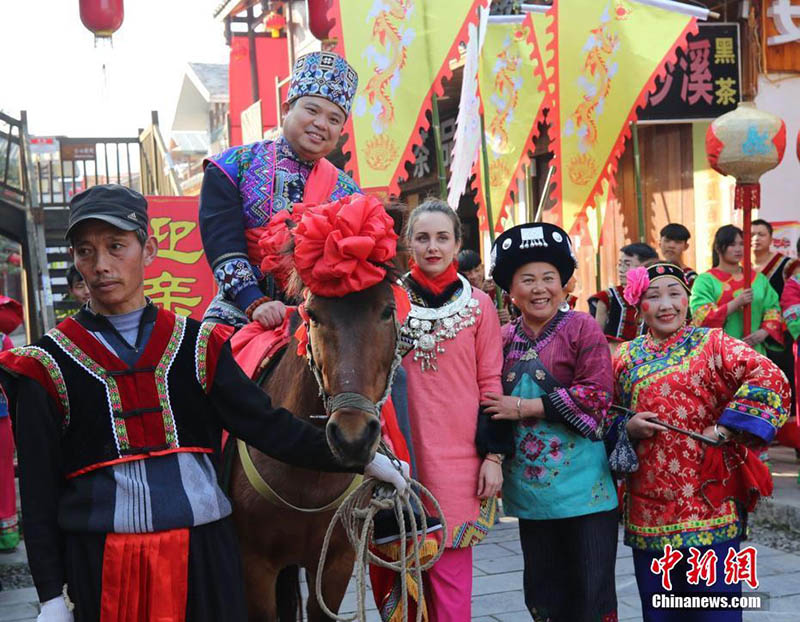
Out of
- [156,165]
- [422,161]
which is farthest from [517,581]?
[156,165]

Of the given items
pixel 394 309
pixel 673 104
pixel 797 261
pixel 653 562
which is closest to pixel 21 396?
pixel 394 309

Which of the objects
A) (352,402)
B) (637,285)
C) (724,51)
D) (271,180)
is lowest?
(352,402)

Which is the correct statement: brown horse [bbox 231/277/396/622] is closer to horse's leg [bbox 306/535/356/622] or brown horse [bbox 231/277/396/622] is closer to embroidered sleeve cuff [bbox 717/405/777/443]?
horse's leg [bbox 306/535/356/622]

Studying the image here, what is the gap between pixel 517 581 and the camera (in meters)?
5.54

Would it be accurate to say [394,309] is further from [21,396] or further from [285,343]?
[21,396]

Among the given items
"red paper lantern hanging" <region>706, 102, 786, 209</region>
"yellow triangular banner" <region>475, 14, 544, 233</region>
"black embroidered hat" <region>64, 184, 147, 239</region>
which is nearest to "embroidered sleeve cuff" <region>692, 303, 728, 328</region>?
"red paper lantern hanging" <region>706, 102, 786, 209</region>

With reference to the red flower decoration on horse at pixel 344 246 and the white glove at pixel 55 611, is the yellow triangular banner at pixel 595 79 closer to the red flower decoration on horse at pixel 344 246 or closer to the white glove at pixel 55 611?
the red flower decoration on horse at pixel 344 246

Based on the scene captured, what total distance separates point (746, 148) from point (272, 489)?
15.7 ft

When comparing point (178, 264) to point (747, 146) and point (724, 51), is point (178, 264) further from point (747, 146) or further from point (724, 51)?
point (724, 51)

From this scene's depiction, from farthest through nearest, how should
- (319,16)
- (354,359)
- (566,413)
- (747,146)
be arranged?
(319,16) < (747,146) < (566,413) < (354,359)

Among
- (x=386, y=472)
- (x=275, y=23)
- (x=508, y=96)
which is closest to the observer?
(x=386, y=472)

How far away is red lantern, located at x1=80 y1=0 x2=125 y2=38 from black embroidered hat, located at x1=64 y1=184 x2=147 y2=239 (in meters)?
6.10

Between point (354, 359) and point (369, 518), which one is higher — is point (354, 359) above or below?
above

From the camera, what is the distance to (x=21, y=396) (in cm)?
226
